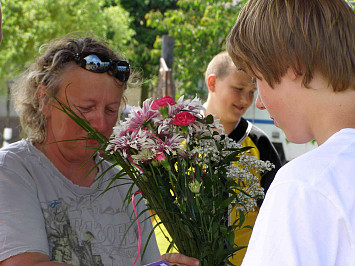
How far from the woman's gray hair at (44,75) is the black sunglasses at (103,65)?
4 centimetres

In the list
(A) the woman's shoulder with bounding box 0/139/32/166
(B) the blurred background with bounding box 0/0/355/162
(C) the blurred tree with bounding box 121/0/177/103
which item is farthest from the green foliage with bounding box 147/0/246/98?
(C) the blurred tree with bounding box 121/0/177/103

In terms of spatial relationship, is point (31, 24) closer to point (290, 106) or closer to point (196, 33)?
point (196, 33)

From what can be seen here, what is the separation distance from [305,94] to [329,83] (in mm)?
57

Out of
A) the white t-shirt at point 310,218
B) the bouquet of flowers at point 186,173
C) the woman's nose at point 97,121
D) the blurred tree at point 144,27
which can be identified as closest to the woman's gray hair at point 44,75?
the woman's nose at point 97,121

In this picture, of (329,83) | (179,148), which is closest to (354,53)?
(329,83)

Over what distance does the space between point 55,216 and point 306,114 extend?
3.75 ft

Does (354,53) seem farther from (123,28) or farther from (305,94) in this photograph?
(123,28)

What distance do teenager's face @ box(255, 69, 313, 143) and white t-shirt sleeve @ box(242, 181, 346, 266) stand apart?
0.26 meters

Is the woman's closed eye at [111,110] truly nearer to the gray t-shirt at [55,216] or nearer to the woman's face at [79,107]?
the woman's face at [79,107]

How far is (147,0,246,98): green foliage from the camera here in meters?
8.79

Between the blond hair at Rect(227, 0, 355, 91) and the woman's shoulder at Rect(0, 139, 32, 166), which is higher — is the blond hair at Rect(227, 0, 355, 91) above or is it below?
above

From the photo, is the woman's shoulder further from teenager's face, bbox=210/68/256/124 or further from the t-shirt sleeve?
teenager's face, bbox=210/68/256/124

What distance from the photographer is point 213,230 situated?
1.59m

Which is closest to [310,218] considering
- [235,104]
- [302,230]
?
[302,230]
